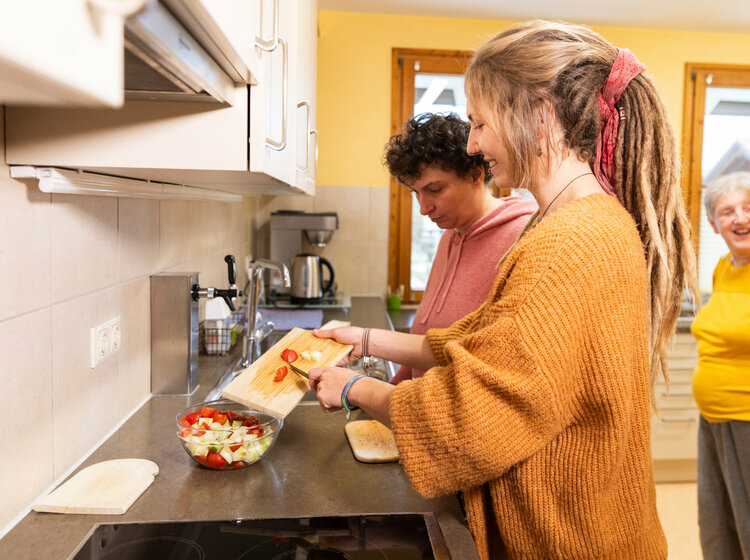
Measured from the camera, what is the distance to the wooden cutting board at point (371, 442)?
1.16 m

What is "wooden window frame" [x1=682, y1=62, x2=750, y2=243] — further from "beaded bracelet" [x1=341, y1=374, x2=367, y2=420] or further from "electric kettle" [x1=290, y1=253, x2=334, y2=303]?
"beaded bracelet" [x1=341, y1=374, x2=367, y2=420]

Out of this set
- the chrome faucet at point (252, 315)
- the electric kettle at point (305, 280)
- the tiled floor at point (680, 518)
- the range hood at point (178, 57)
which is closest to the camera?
the range hood at point (178, 57)

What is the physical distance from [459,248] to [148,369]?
2.98 feet

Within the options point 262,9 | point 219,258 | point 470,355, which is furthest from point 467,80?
point 219,258

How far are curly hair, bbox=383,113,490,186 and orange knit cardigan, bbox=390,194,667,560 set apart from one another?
30.2 inches

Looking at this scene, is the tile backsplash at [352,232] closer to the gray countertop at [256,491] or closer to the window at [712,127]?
the window at [712,127]

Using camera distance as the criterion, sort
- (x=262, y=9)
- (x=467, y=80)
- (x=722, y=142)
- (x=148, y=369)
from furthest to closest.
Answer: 1. (x=722, y=142)
2. (x=148, y=369)
3. (x=467, y=80)
4. (x=262, y=9)

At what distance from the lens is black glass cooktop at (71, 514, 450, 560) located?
877 millimetres

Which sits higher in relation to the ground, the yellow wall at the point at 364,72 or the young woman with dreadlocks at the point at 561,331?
the yellow wall at the point at 364,72

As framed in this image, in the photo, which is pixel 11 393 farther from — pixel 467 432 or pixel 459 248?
pixel 459 248

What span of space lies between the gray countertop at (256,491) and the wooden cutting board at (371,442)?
16mm

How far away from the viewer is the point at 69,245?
3.37ft

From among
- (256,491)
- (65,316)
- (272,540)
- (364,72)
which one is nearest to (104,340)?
(65,316)

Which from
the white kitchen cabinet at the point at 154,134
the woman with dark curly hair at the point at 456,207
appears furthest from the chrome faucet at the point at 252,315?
the white kitchen cabinet at the point at 154,134
